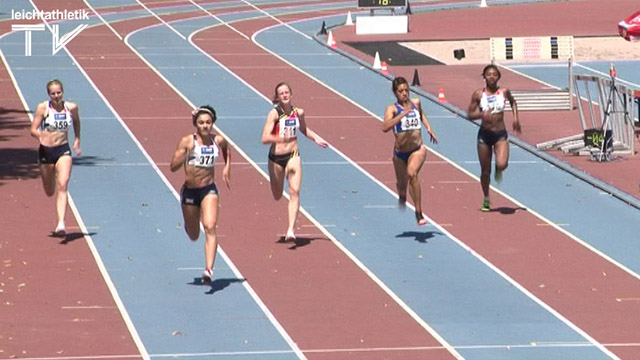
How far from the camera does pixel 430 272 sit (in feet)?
64.9

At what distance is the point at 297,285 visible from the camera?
1883 centimetres

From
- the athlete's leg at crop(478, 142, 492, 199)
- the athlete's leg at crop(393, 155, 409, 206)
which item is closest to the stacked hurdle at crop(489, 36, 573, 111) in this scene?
the athlete's leg at crop(478, 142, 492, 199)

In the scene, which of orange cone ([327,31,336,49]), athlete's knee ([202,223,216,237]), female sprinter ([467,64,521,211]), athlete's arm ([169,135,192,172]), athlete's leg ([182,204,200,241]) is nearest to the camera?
athlete's knee ([202,223,216,237])

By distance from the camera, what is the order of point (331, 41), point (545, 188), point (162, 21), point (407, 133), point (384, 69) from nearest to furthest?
point (407, 133), point (545, 188), point (384, 69), point (331, 41), point (162, 21)

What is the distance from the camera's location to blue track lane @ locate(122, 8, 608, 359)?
1659 cm

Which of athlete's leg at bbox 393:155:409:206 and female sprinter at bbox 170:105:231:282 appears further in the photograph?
athlete's leg at bbox 393:155:409:206

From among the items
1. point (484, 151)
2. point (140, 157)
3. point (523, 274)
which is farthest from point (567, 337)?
point (140, 157)

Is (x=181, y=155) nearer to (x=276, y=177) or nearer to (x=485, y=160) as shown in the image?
(x=276, y=177)

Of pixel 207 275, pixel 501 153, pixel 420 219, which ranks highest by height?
pixel 501 153

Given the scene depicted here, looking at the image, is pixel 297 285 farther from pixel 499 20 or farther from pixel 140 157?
pixel 499 20

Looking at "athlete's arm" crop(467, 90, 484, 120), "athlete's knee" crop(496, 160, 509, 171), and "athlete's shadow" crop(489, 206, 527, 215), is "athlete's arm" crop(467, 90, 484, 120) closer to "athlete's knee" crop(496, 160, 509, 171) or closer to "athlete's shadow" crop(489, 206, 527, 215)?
"athlete's knee" crop(496, 160, 509, 171)

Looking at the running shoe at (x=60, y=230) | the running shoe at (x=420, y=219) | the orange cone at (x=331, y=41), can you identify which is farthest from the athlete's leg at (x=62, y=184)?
the orange cone at (x=331, y=41)

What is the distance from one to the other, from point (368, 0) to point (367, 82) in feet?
39.0

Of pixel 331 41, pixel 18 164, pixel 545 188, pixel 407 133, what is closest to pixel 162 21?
pixel 331 41
